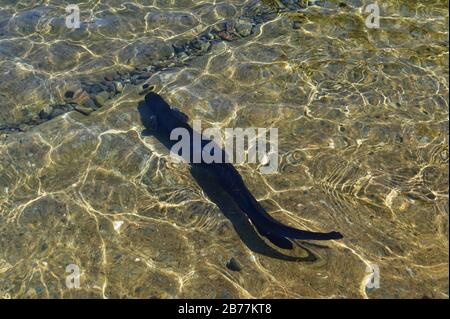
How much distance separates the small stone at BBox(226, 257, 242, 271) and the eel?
0.54m

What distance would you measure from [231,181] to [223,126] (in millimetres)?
1642

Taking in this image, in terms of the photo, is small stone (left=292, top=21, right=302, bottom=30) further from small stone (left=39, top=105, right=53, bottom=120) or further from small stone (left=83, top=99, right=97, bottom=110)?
small stone (left=39, top=105, right=53, bottom=120)

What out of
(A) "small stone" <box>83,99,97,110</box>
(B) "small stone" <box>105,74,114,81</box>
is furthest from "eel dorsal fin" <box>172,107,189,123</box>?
(B) "small stone" <box>105,74,114,81</box>

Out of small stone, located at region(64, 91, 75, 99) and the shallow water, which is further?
small stone, located at region(64, 91, 75, 99)

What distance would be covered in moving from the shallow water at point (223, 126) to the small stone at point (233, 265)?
0.21 ft

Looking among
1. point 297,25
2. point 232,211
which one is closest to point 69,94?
point 232,211

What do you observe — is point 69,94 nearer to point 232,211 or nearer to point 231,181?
point 231,181

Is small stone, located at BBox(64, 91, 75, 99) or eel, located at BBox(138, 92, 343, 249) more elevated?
eel, located at BBox(138, 92, 343, 249)

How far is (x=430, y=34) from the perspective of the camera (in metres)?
9.09

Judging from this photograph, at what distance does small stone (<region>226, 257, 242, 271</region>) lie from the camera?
5734 mm
